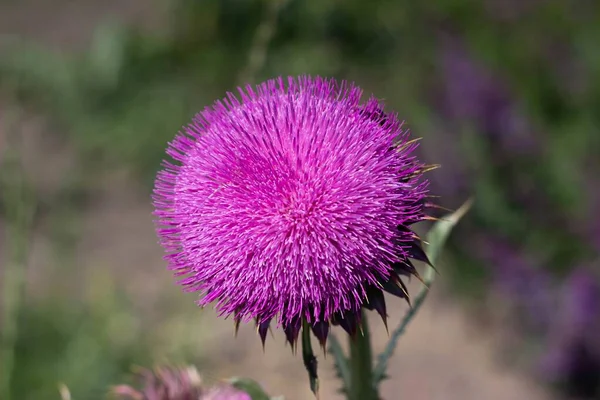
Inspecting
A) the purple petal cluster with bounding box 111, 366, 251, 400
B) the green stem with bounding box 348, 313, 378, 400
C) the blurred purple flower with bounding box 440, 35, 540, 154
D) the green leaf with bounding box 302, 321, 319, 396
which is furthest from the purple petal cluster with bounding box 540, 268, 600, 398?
the green leaf with bounding box 302, 321, 319, 396

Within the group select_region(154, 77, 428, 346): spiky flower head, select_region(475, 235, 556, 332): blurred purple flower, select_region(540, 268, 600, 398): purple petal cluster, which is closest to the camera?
select_region(154, 77, 428, 346): spiky flower head

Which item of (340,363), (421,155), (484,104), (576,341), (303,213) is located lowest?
(576,341)

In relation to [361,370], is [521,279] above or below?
above

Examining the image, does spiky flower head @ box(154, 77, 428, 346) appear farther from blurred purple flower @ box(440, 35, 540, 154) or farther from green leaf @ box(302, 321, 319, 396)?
blurred purple flower @ box(440, 35, 540, 154)

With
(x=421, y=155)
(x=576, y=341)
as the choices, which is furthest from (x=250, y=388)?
(x=421, y=155)

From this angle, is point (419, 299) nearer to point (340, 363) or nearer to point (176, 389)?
point (340, 363)
